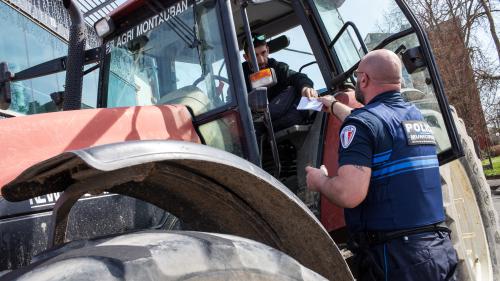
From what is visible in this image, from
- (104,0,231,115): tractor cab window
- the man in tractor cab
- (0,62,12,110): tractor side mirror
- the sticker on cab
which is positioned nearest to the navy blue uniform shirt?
the sticker on cab

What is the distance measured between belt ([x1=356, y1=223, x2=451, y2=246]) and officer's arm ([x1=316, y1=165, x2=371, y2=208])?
216mm

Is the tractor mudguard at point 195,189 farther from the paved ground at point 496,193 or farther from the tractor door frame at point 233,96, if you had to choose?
the paved ground at point 496,193

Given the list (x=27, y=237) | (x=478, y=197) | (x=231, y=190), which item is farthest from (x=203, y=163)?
(x=478, y=197)

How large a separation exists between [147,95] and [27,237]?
1245 mm

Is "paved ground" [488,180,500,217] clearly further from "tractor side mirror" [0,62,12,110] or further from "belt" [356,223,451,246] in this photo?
"tractor side mirror" [0,62,12,110]

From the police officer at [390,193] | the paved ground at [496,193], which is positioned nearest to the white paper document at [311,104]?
the police officer at [390,193]

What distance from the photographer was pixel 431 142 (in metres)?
2.56

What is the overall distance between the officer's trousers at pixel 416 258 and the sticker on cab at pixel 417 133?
435 millimetres

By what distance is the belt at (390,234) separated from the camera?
7.78 ft

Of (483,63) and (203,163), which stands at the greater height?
(483,63)

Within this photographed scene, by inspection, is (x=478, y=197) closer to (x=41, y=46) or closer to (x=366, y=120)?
(x=366, y=120)

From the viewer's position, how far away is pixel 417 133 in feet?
8.12

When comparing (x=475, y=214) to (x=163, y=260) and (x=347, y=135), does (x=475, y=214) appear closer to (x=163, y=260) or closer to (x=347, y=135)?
(x=347, y=135)

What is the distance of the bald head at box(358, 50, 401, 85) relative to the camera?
255 cm
